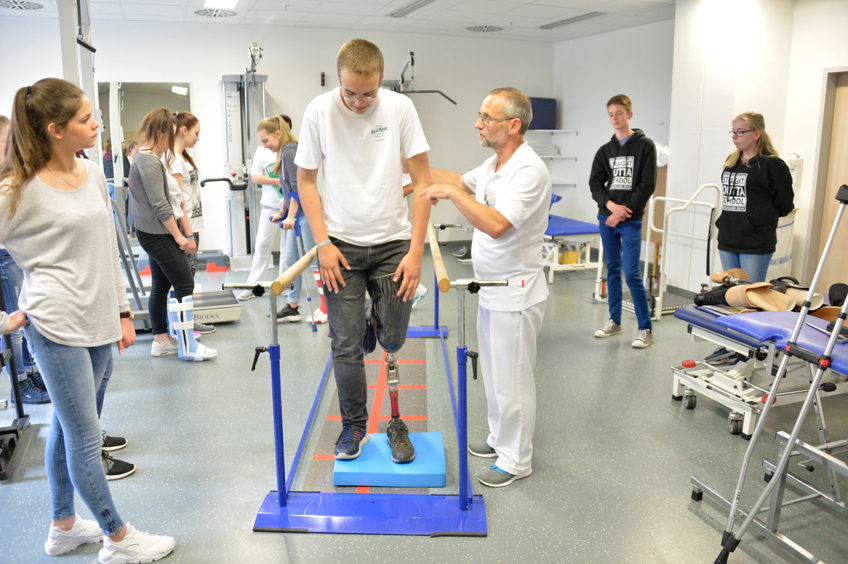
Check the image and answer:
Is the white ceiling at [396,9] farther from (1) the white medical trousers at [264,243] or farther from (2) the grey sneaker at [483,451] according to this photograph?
(2) the grey sneaker at [483,451]

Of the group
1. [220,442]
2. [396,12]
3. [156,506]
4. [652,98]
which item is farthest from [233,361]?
[652,98]

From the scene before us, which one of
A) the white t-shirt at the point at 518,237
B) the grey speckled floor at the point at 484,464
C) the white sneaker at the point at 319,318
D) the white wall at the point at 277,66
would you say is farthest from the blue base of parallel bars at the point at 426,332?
the white wall at the point at 277,66

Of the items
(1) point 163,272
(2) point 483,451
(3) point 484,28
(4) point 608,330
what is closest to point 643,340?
(4) point 608,330

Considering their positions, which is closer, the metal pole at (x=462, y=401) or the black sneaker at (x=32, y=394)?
the metal pole at (x=462, y=401)

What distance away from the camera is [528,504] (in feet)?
8.08

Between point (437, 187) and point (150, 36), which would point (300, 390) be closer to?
point (437, 187)

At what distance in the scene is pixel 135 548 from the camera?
207 cm

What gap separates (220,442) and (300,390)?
0.69 m

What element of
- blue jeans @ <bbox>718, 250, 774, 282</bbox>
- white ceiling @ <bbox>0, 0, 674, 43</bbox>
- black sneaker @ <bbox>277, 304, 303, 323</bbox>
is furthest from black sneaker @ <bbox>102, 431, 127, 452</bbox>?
white ceiling @ <bbox>0, 0, 674, 43</bbox>

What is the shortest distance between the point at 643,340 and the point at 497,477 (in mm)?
2219

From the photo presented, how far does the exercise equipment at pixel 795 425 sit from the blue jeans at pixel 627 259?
186 cm

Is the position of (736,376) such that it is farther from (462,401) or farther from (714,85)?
(714,85)

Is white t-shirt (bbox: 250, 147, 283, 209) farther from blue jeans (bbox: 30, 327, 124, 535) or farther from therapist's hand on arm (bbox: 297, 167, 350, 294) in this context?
blue jeans (bbox: 30, 327, 124, 535)

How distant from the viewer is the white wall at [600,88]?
7043 mm
